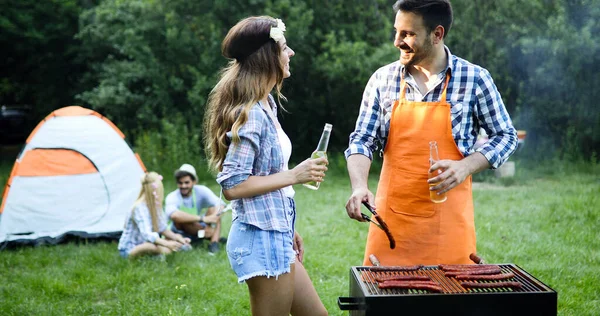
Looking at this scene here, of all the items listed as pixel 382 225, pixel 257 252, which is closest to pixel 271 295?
pixel 257 252

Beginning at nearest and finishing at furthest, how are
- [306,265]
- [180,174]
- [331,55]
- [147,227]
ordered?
1. [306,265]
2. [147,227]
3. [180,174]
4. [331,55]

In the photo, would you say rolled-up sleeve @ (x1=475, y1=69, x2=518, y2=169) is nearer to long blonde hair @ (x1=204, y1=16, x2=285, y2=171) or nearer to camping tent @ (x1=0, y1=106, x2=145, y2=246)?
long blonde hair @ (x1=204, y1=16, x2=285, y2=171)

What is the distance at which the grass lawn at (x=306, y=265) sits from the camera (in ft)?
16.7

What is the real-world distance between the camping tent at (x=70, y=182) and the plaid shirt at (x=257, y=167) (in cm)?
544

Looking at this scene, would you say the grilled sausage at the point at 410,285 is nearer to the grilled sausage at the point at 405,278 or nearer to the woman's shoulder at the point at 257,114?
the grilled sausage at the point at 405,278

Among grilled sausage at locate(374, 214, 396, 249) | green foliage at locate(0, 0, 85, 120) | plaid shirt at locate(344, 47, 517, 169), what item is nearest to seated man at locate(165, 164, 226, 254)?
grilled sausage at locate(374, 214, 396, 249)

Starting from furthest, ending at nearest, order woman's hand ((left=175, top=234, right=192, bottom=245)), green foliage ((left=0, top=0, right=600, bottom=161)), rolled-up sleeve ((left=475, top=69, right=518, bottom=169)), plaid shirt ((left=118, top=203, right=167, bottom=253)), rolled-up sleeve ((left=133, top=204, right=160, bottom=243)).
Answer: green foliage ((left=0, top=0, right=600, bottom=161)) → woman's hand ((left=175, top=234, right=192, bottom=245)) → plaid shirt ((left=118, top=203, right=167, bottom=253)) → rolled-up sleeve ((left=133, top=204, right=160, bottom=243)) → rolled-up sleeve ((left=475, top=69, right=518, bottom=169))

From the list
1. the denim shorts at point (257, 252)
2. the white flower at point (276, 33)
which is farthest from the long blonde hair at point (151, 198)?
the white flower at point (276, 33)

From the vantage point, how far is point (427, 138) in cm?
300

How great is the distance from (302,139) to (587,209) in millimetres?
7077

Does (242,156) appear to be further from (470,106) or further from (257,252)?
(470,106)

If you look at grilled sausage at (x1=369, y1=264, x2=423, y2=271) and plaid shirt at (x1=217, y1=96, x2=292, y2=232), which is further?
grilled sausage at (x1=369, y1=264, x2=423, y2=271)

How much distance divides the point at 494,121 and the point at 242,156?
121 cm

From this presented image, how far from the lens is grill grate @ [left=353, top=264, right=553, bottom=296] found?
2.53 meters
